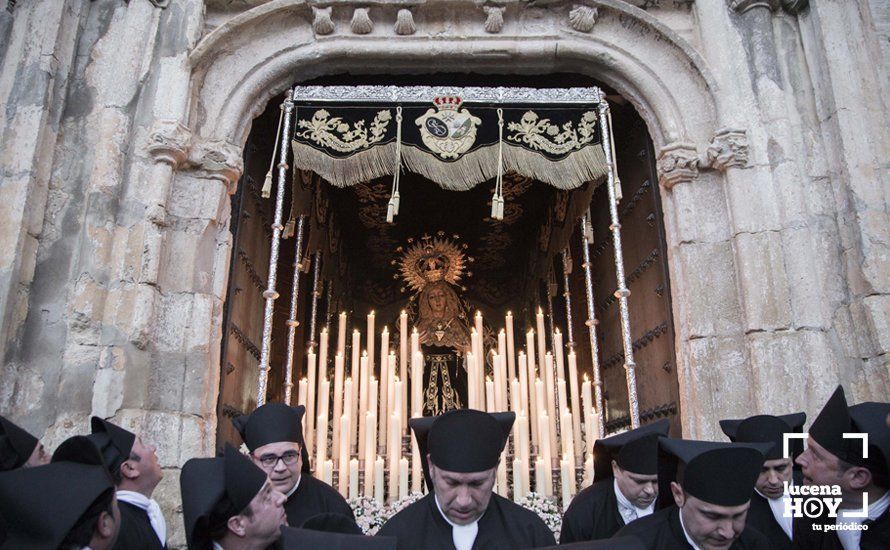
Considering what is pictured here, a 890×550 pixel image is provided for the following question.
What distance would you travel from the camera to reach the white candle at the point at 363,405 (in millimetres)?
5615

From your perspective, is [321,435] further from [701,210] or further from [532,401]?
[701,210]

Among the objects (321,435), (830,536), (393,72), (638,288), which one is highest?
(393,72)

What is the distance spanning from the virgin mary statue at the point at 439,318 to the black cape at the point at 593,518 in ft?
20.3

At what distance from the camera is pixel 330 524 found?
2.32 metres

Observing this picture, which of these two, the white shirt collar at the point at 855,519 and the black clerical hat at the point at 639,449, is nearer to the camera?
the white shirt collar at the point at 855,519

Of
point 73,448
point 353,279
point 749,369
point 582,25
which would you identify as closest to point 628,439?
point 749,369

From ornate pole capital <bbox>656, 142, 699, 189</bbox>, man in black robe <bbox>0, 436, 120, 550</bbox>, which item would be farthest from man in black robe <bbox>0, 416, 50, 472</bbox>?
ornate pole capital <bbox>656, 142, 699, 189</bbox>

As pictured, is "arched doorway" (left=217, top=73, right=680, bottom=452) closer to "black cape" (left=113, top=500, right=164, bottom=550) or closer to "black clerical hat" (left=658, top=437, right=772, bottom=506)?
"black cape" (left=113, top=500, right=164, bottom=550)

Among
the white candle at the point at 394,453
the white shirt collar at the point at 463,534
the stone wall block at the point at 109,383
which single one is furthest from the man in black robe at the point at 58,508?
the white candle at the point at 394,453

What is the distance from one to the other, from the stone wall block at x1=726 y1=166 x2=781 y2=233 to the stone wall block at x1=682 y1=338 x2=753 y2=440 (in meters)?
0.90

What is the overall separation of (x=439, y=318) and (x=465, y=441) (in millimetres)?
7611

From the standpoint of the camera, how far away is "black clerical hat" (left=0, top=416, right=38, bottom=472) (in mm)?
2908

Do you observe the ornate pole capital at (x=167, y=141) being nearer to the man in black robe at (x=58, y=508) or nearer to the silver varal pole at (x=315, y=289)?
the silver varal pole at (x=315, y=289)

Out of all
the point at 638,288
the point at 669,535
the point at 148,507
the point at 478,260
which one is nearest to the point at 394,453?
the point at 148,507
